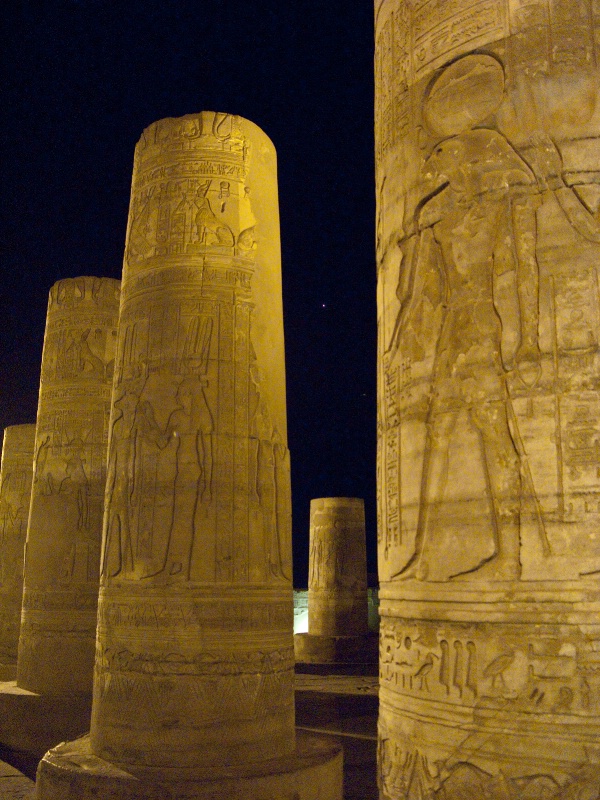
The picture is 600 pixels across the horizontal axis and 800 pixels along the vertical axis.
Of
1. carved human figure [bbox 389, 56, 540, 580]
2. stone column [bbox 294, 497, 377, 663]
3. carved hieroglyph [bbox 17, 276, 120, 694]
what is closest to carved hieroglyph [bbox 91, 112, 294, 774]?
carved hieroglyph [bbox 17, 276, 120, 694]

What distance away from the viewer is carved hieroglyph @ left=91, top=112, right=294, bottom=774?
22.6 feet

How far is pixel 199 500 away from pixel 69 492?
4.98 m

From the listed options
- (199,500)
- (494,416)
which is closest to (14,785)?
(199,500)

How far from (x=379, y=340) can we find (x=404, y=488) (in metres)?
0.65

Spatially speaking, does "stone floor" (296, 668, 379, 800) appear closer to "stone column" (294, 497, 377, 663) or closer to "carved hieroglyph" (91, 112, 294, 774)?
"carved hieroglyph" (91, 112, 294, 774)

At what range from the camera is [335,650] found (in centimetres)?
1869

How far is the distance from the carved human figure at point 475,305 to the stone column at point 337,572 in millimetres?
17144

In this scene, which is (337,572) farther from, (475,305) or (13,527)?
(475,305)

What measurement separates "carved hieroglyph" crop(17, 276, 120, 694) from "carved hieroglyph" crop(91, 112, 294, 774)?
398cm

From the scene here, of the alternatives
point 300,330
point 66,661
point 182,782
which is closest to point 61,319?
point 66,661

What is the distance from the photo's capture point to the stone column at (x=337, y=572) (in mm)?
19844

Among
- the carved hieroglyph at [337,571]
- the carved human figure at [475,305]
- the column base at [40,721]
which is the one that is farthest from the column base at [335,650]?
the carved human figure at [475,305]

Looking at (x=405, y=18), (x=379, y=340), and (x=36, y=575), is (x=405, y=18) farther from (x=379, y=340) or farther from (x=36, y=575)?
(x=36, y=575)

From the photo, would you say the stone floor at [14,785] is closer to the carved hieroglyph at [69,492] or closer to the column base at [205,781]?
the column base at [205,781]
